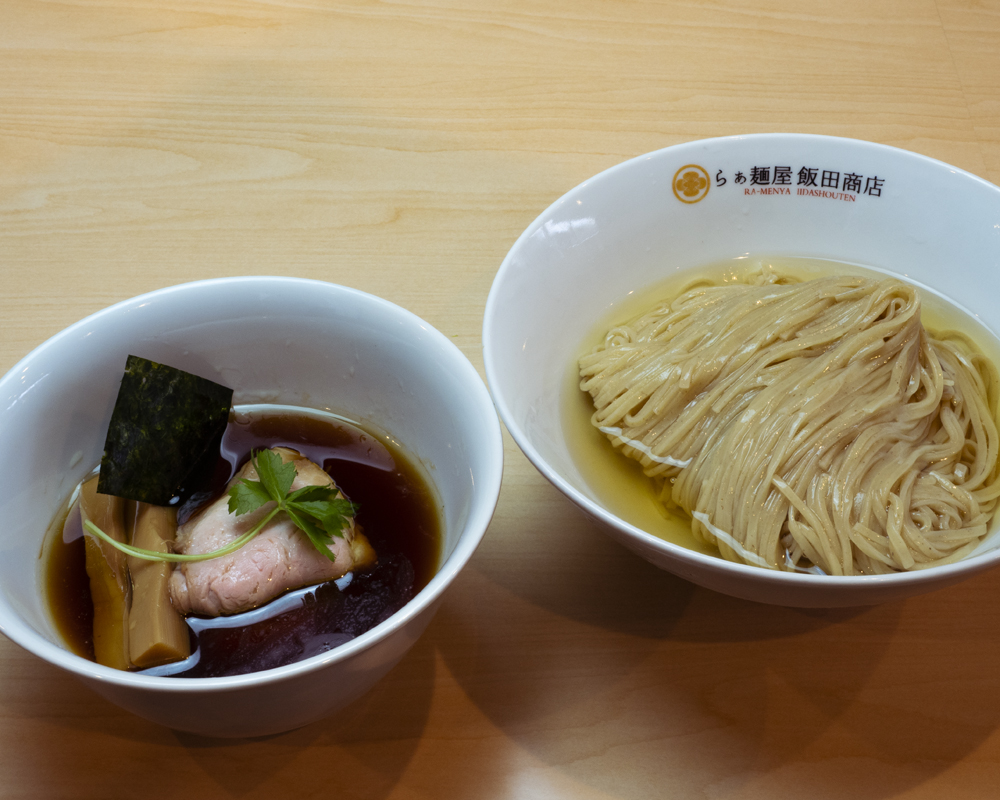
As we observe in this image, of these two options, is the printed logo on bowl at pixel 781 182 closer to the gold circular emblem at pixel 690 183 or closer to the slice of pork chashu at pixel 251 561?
the gold circular emblem at pixel 690 183

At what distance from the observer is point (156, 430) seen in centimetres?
97

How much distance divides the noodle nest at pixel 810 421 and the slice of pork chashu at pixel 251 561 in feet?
1.54

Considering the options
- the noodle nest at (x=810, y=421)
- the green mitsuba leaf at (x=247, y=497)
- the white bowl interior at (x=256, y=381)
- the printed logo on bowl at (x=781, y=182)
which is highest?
the printed logo on bowl at (x=781, y=182)

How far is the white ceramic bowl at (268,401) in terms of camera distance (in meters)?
0.72

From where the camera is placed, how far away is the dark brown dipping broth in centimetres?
87

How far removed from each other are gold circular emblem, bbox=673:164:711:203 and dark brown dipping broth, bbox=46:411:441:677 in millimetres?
662

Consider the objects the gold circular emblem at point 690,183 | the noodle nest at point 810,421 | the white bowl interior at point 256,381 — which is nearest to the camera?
the white bowl interior at point 256,381

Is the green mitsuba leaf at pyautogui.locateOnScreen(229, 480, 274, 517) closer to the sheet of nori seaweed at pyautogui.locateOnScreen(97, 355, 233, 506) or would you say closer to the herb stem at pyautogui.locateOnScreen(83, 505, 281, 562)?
the herb stem at pyautogui.locateOnScreen(83, 505, 281, 562)

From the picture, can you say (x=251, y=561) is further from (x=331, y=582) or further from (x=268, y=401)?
(x=268, y=401)

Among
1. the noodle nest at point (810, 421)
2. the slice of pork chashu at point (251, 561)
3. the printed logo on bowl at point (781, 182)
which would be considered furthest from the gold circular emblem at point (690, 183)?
the slice of pork chashu at point (251, 561)

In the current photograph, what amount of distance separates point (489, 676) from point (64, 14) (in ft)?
5.87

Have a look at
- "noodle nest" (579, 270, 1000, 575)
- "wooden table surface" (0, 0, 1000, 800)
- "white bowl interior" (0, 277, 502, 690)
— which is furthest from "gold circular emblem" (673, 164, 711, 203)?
"white bowl interior" (0, 277, 502, 690)

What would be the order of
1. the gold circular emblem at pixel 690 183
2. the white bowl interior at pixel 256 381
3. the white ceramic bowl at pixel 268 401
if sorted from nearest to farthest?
the white ceramic bowl at pixel 268 401, the white bowl interior at pixel 256 381, the gold circular emblem at pixel 690 183

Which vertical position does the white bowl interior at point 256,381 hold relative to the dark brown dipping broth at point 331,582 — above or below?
above
